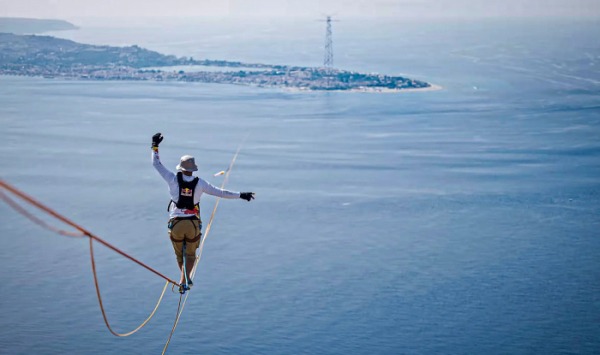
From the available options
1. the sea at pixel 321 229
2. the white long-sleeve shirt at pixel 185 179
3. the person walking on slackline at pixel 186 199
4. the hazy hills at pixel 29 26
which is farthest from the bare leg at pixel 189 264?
the hazy hills at pixel 29 26

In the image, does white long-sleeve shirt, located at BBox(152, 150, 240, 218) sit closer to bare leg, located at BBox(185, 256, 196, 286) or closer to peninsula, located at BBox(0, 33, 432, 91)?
bare leg, located at BBox(185, 256, 196, 286)

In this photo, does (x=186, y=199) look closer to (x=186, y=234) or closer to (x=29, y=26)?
(x=186, y=234)

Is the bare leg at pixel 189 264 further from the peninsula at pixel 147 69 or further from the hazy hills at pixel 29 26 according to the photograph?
the hazy hills at pixel 29 26

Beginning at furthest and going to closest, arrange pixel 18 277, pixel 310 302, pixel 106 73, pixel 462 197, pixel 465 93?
pixel 106 73
pixel 465 93
pixel 462 197
pixel 18 277
pixel 310 302

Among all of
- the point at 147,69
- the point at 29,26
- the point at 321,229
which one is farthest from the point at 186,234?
the point at 29,26

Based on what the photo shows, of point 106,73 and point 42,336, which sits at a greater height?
point 106,73

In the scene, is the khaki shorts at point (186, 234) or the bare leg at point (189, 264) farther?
the bare leg at point (189, 264)

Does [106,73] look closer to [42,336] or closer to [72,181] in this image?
[72,181]

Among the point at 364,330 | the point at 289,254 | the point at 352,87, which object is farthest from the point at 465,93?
the point at 364,330
